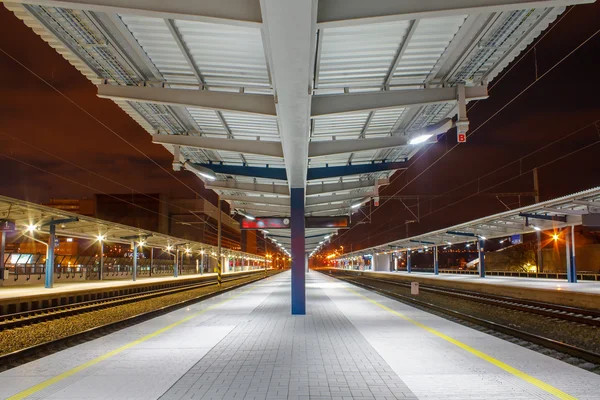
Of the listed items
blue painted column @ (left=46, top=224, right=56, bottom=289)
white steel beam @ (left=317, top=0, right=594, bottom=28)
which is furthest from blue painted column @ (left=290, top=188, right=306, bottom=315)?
blue painted column @ (left=46, top=224, right=56, bottom=289)

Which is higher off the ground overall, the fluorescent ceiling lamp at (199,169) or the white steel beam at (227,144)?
the white steel beam at (227,144)

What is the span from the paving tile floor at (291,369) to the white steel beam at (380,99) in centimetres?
408

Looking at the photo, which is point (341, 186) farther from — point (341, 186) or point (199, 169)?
point (199, 169)

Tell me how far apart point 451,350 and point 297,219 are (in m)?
7.36

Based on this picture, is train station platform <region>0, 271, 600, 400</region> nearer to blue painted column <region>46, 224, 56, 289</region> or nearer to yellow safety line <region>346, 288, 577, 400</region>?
yellow safety line <region>346, 288, 577, 400</region>

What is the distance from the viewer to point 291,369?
7.14m

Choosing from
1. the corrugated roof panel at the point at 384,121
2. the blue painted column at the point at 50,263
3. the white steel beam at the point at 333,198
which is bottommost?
the blue painted column at the point at 50,263

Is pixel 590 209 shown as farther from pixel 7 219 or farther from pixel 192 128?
pixel 7 219

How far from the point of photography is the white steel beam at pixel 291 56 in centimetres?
458

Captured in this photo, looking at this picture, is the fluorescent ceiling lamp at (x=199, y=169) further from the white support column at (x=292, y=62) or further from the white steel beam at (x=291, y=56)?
the white steel beam at (x=291, y=56)

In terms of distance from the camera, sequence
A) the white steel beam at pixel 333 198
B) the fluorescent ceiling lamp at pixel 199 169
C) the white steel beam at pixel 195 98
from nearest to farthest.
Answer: the white steel beam at pixel 195 98 → the fluorescent ceiling lamp at pixel 199 169 → the white steel beam at pixel 333 198

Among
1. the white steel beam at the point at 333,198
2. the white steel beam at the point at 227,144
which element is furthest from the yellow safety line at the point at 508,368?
the white steel beam at the point at 333,198

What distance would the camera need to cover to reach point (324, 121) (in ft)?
36.4

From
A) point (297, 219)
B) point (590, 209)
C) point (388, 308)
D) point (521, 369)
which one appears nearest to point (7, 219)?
point (297, 219)
